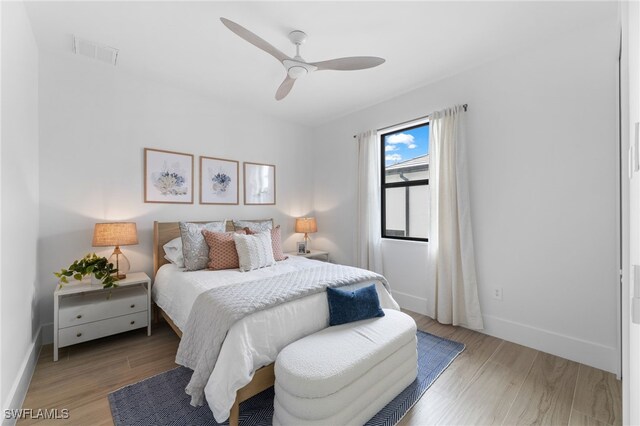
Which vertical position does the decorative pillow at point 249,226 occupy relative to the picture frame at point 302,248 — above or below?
above

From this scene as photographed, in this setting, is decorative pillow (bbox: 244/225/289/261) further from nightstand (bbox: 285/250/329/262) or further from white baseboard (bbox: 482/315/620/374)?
white baseboard (bbox: 482/315/620/374)

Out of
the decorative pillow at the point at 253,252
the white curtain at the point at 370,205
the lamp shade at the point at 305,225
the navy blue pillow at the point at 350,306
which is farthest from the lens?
the lamp shade at the point at 305,225

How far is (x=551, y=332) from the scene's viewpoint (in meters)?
2.30

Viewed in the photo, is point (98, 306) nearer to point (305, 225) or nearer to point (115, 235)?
point (115, 235)

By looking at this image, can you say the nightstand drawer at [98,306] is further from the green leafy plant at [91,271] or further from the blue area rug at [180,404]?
the blue area rug at [180,404]

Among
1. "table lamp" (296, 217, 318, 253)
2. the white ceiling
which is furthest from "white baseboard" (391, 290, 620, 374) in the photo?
the white ceiling

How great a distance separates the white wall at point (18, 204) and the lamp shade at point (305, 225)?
275 cm

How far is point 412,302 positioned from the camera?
10.7 ft

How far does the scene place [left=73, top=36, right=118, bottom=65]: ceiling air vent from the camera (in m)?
2.35

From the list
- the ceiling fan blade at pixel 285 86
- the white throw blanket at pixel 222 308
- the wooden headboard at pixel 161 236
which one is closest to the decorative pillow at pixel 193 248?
the wooden headboard at pixel 161 236

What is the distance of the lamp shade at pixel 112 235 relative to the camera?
2475mm

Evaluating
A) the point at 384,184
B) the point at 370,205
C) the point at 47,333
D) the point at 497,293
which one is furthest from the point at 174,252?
the point at 497,293

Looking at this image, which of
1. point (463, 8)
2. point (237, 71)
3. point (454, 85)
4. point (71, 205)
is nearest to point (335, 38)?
point (463, 8)

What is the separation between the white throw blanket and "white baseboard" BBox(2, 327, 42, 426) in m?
0.85
